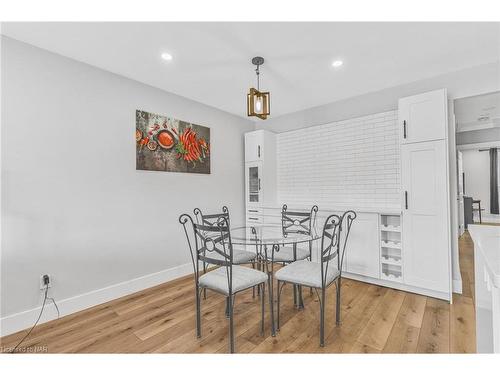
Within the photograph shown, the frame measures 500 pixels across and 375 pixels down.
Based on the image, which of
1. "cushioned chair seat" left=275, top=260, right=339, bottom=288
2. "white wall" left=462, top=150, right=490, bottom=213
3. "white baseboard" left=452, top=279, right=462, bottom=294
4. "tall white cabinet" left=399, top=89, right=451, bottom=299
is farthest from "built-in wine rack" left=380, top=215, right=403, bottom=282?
"white wall" left=462, top=150, right=490, bottom=213

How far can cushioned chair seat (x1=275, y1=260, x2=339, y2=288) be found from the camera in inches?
77.3

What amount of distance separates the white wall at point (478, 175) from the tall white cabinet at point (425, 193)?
7630 millimetres

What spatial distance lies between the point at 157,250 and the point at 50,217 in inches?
47.0

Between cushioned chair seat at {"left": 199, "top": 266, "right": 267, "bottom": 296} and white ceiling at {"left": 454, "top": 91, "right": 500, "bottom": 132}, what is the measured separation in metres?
3.13

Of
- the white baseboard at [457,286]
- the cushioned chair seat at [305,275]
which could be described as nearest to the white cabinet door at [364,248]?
the white baseboard at [457,286]

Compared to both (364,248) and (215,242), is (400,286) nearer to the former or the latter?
(364,248)

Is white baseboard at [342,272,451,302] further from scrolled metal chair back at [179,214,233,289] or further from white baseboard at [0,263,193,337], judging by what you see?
white baseboard at [0,263,193,337]

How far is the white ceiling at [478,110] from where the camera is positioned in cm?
304

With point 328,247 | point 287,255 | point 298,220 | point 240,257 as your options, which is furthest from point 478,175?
point 240,257

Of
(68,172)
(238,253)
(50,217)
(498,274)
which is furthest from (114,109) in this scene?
(498,274)

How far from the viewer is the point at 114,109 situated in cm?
278

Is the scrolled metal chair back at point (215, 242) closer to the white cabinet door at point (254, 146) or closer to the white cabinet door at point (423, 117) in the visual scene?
the white cabinet door at point (254, 146)

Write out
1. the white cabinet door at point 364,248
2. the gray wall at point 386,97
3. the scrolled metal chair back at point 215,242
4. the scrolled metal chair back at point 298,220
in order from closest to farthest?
the scrolled metal chair back at point 215,242
the gray wall at point 386,97
the scrolled metal chair back at point 298,220
the white cabinet door at point 364,248
